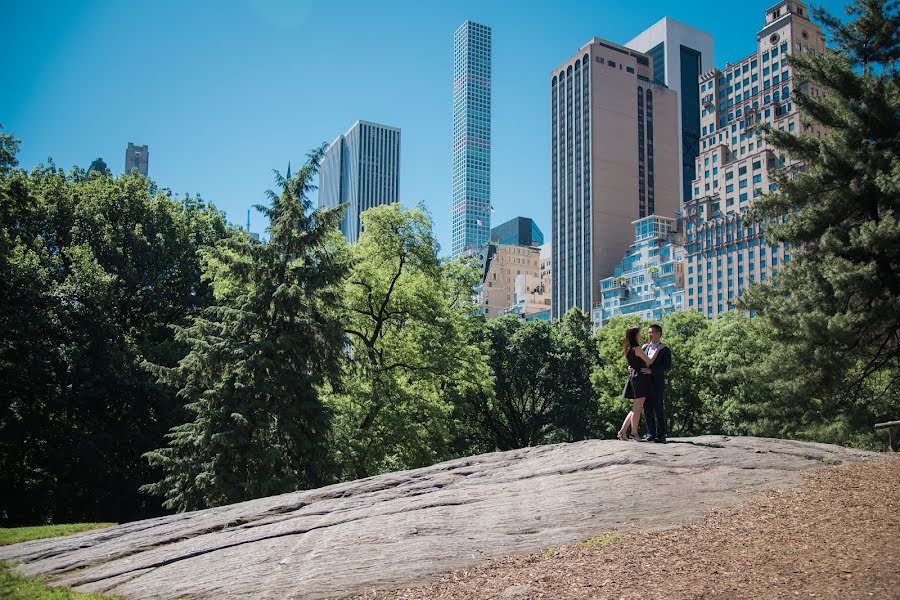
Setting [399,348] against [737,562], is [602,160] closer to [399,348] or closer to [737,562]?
[399,348]

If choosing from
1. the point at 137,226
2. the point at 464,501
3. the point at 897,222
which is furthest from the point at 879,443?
the point at 137,226

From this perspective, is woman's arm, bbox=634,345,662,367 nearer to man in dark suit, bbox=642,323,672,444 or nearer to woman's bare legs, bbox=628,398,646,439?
man in dark suit, bbox=642,323,672,444

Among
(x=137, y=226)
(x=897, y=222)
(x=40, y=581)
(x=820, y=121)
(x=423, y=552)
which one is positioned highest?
(x=820, y=121)

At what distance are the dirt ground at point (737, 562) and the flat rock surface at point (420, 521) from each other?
0.46 metres

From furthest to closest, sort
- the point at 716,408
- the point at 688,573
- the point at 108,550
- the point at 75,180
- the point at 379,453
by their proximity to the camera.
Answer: the point at 716,408 < the point at 75,180 < the point at 379,453 < the point at 108,550 < the point at 688,573

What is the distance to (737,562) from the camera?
295 inches

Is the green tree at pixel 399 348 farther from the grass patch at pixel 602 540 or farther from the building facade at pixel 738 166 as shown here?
the building facade at pixel 738 166

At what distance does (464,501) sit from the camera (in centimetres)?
1121

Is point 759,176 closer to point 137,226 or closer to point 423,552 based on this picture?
point 137,226

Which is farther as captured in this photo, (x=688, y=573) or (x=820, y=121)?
(x=820, y=121)

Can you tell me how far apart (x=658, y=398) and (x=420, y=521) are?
18.0ft

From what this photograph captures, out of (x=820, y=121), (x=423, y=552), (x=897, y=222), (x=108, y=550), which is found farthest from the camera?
(x=820, y=121)

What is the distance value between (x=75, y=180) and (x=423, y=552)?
1391 inches

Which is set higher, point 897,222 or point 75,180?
point 75,180
